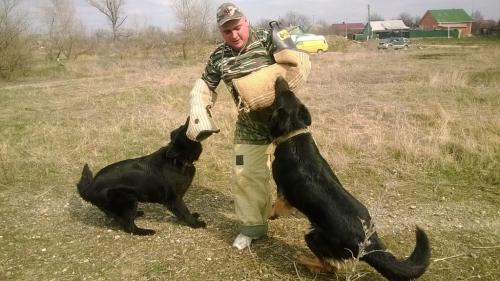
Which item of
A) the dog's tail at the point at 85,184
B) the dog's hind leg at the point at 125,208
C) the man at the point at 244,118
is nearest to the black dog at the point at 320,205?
the man at the point at 244,118

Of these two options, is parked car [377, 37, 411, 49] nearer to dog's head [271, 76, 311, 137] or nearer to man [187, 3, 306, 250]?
man [187, 3, 306, 250]

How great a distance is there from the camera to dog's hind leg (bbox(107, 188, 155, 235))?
424cm

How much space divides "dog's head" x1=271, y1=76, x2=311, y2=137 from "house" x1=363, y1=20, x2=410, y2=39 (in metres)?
73.3

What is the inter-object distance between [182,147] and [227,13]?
1.48m

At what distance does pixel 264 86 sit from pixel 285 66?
0.26m

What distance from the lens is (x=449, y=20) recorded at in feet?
290

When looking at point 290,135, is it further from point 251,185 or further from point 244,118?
point 251,185

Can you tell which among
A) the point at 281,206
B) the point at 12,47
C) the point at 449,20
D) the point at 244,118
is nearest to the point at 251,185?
the point at 281,206

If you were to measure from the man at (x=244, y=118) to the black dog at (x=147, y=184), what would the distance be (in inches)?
18.0

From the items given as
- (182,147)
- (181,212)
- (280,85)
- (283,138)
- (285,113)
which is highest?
(280,85)

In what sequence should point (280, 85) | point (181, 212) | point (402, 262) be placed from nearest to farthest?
point (402, 262) → point (280, 85) → point (181, 212)

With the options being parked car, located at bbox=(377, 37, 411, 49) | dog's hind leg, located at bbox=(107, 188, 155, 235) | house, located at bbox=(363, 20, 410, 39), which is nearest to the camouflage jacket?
dog's hind leg, located at bbox=(107, 188, 155, 235)

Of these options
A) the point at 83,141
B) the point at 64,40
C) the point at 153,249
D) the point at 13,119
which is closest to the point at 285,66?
the point at 153,249

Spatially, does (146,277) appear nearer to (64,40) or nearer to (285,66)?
(285,66)
